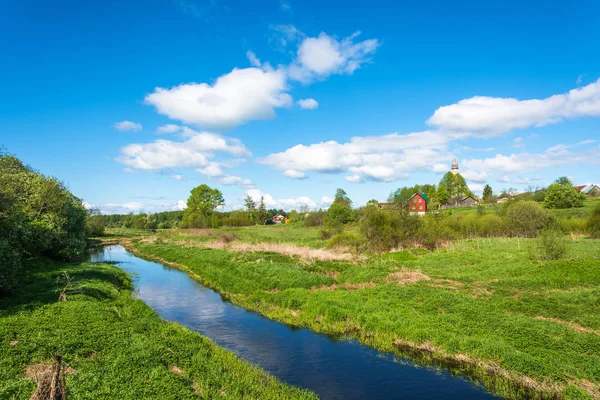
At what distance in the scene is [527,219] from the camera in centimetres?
4897

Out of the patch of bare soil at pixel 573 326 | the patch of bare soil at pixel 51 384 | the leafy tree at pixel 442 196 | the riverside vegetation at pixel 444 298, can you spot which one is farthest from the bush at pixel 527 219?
the leafy tree at pixel 442 196

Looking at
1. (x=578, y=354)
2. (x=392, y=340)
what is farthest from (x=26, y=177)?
(x=578, y=354)

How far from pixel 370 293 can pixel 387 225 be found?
63.3ft

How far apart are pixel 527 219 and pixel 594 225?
25.2ft

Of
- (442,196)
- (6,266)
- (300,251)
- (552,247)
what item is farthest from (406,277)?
(442,196)

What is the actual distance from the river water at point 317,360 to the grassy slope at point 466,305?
3.59 feet

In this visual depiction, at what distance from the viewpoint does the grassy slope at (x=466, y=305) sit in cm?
1276

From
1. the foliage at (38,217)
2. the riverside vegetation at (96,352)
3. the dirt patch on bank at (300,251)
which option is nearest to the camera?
the riverside vegetation at (96,352)

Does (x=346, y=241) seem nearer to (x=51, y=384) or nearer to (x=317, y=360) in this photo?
(x=317, y=360)

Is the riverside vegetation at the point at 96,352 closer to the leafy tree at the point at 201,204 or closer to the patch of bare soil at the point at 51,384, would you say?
the patch of bare soil at the point at 51,384

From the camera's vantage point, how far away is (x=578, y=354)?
40.9 feet

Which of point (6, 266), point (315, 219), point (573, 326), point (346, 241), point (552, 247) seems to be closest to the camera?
point (573, 326)

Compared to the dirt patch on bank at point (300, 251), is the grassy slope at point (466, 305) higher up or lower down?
lower down

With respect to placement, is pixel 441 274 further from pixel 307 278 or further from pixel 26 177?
pixel 26 177
